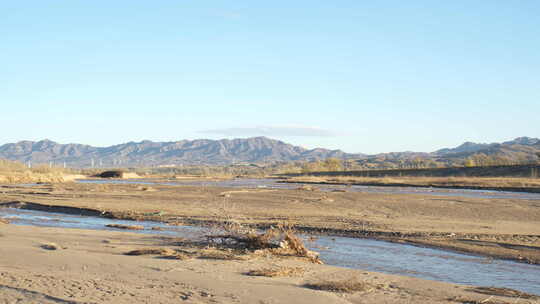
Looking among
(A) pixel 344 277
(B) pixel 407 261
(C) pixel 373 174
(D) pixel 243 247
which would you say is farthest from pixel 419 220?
(C) pixel 373 174

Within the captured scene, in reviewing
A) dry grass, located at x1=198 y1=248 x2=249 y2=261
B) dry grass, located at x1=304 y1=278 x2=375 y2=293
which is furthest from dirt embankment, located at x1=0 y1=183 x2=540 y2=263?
dry grass, located at x1=304 y1=278 x2=375 y2=293

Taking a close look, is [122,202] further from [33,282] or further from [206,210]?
[33,282]

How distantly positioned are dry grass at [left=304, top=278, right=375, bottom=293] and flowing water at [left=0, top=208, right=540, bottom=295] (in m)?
2.01

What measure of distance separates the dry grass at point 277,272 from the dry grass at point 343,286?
0.84 m

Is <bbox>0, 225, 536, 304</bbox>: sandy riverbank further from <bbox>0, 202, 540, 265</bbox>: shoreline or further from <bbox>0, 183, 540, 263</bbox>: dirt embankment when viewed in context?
<bbox>0, 183, 540, 263</bbox>: dirt embankment

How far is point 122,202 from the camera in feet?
101

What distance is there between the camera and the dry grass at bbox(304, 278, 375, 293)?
9547 millimetres

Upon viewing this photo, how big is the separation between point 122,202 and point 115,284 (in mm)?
22092

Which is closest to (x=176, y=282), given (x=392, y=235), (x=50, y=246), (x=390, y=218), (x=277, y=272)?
(x=277, y=272)

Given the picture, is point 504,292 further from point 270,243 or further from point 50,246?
point 50,246

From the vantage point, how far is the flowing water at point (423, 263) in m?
11.1

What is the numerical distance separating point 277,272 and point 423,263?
425cm

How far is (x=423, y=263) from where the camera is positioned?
42.1ft

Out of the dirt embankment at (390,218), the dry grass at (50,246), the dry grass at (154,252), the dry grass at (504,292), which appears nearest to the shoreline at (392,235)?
the dirt embankment at (390,218)
